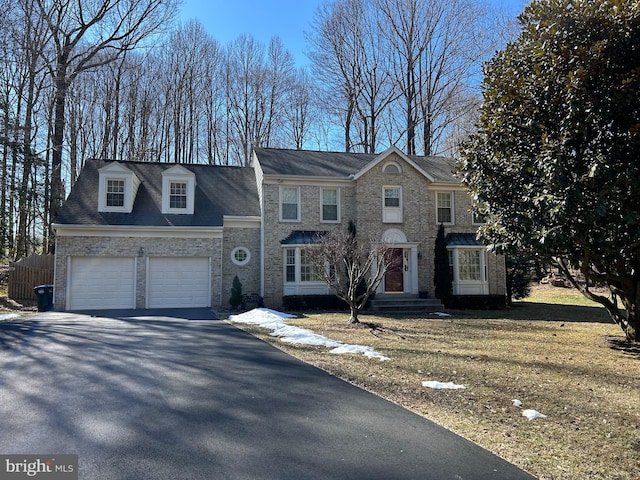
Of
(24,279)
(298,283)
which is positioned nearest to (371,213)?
(298,283)

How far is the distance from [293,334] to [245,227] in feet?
28.2

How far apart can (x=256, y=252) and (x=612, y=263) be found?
12707 millimetres

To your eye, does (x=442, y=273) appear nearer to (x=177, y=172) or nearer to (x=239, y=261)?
(x=239, y=261)

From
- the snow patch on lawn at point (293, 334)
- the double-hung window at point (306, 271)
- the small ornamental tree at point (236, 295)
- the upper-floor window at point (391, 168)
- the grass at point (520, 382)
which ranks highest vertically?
the upper-floor window at point (391, 168)

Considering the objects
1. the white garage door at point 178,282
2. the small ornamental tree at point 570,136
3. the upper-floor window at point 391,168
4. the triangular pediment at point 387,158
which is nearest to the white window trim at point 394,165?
the upper-floor window at point 391,168

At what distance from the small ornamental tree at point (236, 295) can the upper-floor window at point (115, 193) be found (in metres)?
5.70

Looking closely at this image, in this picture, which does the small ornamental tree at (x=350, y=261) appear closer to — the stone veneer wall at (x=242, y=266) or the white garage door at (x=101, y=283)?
the stone veneer wall at (x=242, y=266)

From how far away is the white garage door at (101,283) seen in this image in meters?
15.9

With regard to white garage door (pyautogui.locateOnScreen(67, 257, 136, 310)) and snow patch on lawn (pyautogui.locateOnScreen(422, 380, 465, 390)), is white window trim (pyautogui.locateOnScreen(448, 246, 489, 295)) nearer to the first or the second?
snow patch on lawn (pyautogui.locateOnScreen(422, 380, 465, 390))

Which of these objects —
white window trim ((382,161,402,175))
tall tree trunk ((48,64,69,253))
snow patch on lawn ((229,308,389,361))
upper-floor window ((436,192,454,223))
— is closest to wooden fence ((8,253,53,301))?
tall tree trunk ((48,64,69,253))

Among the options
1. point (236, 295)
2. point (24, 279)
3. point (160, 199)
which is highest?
point (160, 199)

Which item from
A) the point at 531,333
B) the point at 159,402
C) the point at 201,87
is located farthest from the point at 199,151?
the point at 159,402

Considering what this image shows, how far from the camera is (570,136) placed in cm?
777

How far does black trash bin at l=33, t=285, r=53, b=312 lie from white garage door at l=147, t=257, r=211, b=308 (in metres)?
3.60
